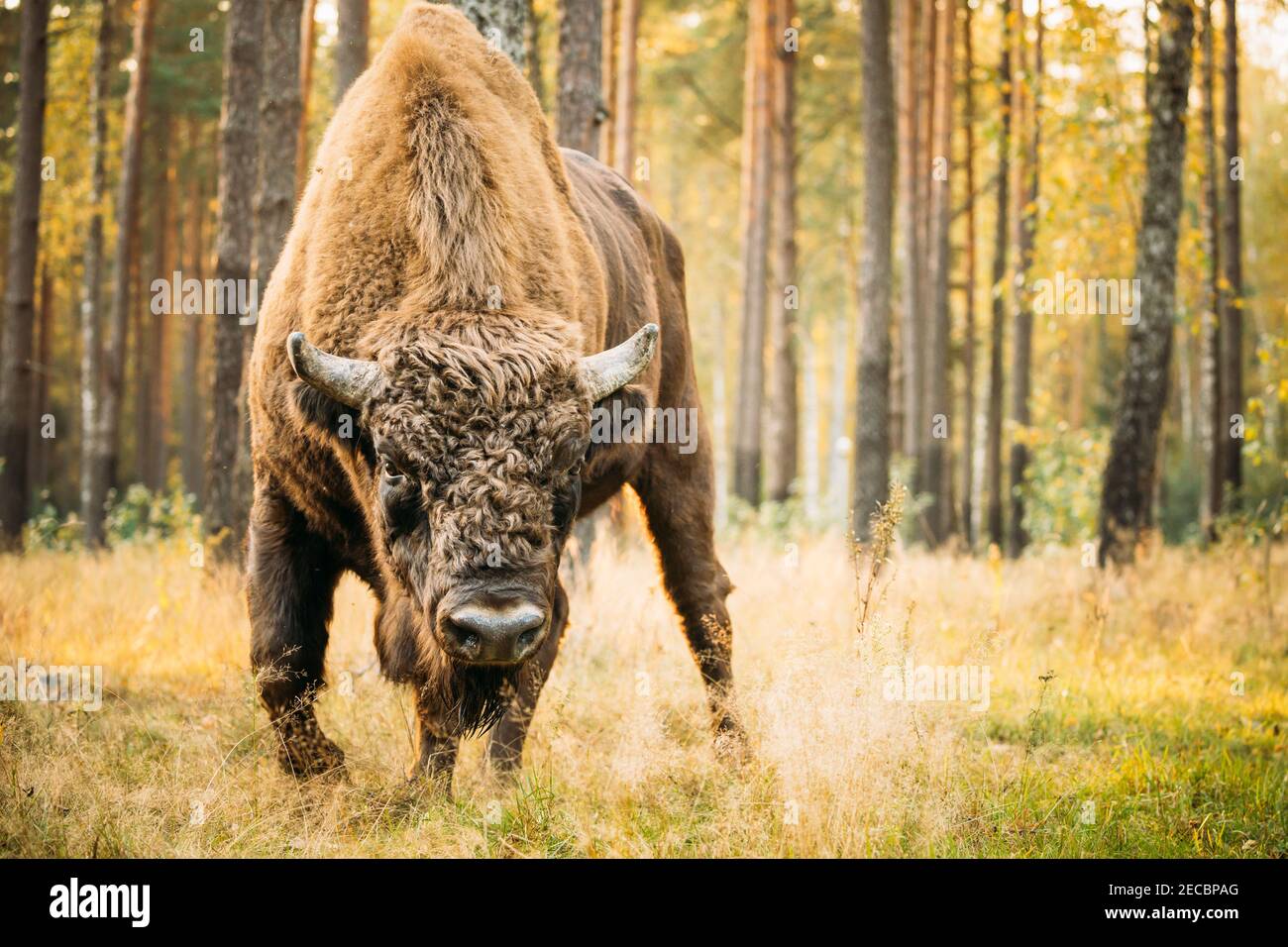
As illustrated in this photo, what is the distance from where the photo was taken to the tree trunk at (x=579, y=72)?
8.20 m

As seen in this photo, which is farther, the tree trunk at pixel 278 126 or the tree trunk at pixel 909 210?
the tree trunk at pixel 909 210

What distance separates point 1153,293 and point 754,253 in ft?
30.3

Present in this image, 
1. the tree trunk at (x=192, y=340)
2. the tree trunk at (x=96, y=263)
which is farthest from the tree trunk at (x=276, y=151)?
the tree trunk at (x=192, y=340)

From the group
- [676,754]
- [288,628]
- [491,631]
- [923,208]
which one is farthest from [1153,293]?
[923,208]

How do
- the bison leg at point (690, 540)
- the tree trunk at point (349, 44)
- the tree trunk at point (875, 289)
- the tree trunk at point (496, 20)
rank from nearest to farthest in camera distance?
the bison leg at point (690, 540)
the tree trunk at point (496, 20)
the tree trunk at point (349, 44)
the tree trunk at point (875, 289)

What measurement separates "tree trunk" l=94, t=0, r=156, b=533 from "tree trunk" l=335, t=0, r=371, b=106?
685 centimetres

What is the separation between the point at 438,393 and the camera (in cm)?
352

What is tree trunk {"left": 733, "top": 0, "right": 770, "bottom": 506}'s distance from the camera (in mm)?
17797

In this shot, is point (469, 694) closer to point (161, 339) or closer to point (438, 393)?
point (438, 393)

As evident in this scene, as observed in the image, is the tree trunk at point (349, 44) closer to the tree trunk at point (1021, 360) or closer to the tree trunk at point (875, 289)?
the tree trunk at point (875, 289)

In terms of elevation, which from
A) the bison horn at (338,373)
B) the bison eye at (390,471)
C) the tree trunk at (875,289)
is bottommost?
the bison eye at (390,471)

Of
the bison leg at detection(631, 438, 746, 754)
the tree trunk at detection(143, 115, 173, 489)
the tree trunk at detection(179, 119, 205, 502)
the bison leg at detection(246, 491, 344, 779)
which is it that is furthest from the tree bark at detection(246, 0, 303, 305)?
the tree trunk at detection(179, 119, 205, 502)

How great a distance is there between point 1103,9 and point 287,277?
9122mm
